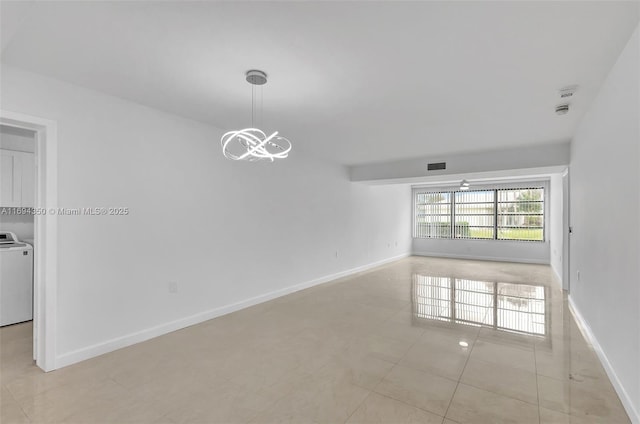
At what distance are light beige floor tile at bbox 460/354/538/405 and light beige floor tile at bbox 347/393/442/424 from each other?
615 mm

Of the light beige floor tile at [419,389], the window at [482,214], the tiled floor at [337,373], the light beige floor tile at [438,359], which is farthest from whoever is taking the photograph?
the window at [482,214]

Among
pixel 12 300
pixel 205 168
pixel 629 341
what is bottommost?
pixel 12 300

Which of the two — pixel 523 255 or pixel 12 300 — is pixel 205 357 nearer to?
pixel 12 300

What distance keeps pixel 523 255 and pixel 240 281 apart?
8453 mm

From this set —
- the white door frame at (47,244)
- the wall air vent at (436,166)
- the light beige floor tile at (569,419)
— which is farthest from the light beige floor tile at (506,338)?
the white door frame at (47,244)

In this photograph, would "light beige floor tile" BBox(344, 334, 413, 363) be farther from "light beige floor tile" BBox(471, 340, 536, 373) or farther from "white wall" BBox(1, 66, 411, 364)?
"white wall" BBox(1, 66, 411, 364)

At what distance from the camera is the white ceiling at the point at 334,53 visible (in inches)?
70.4

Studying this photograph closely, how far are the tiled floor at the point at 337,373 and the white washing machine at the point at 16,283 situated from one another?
0.41 meters

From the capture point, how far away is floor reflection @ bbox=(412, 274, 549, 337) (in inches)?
150

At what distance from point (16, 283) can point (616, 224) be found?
6.33 metres

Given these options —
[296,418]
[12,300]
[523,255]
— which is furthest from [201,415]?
[523,255]

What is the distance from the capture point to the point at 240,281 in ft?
14.4

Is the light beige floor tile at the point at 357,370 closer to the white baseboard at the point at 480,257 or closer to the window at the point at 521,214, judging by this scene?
the white baseboard at the point at 480,257

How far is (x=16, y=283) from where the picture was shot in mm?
3877
